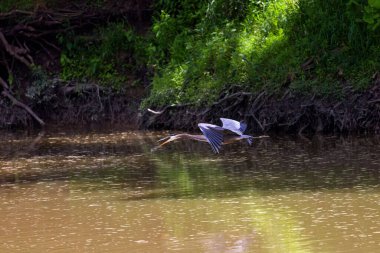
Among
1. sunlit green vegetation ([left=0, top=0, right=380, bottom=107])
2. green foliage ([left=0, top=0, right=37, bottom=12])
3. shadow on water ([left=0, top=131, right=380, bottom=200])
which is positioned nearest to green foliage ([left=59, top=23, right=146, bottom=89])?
sunlit green vegetation ([left=0, top=0, right=380, bottom=107])

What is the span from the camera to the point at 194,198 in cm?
929

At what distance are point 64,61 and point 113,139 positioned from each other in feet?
12.3

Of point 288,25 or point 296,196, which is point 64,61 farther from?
point 296,196

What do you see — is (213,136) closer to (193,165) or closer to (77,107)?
(193,165)

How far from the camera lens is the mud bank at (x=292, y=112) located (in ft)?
44.2

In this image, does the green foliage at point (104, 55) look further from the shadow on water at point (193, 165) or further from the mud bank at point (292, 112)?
the shadow on water at point (193, 165)

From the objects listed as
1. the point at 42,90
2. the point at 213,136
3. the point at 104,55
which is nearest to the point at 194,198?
the point at 213,136

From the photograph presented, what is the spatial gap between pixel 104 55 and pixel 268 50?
4.09 meters

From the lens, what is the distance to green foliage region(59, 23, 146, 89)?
17688 mm

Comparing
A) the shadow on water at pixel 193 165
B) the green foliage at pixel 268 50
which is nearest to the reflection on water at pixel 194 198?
the shadow on water at pixel 193 165

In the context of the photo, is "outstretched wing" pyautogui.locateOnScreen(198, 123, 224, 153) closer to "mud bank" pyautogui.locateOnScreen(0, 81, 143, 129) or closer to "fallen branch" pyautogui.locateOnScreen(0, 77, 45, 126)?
"mud bank" pyautogui.locateOnScreen(0, 81, 143, 129)

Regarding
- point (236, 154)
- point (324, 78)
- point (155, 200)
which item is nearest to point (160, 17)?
point (324, 78)

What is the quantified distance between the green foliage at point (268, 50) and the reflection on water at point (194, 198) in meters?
1.39

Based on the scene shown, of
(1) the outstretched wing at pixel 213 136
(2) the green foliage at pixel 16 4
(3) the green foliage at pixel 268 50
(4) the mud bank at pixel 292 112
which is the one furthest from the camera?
(2) the green foliage at pixel 16 4
